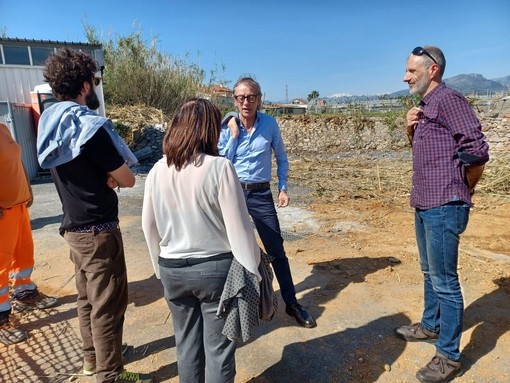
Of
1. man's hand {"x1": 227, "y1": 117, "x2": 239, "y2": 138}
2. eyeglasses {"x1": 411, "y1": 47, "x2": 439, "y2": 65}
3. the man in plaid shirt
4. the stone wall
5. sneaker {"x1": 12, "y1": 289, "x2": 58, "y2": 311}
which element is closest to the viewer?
the man in plaid shirt

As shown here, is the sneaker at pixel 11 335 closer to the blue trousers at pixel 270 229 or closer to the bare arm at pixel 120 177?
the bare arm at pixel 120 177

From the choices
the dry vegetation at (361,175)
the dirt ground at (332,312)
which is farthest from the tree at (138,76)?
the dirt ground at (332,312)

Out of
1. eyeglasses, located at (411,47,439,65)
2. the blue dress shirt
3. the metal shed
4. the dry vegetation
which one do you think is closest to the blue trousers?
the blue dress shirt

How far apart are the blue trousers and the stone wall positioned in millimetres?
13923

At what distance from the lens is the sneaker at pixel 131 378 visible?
2297mm

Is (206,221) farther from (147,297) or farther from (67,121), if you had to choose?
(147,297)

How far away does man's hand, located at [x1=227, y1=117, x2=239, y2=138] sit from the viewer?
120 inches

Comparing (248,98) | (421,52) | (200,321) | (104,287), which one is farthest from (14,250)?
(421,52)

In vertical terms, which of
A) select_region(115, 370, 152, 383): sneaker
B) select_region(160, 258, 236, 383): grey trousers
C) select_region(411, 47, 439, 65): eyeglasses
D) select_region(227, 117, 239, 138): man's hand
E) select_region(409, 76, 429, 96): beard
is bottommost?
select_region(115, 370, 152, 383): sneaker

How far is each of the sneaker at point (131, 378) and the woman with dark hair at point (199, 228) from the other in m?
0.66

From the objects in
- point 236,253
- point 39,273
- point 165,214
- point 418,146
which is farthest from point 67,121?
point 39,273

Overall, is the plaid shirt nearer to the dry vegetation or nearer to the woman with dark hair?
the woman with dark hair

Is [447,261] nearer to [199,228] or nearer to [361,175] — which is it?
[199,228]

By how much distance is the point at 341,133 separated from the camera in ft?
56.2
